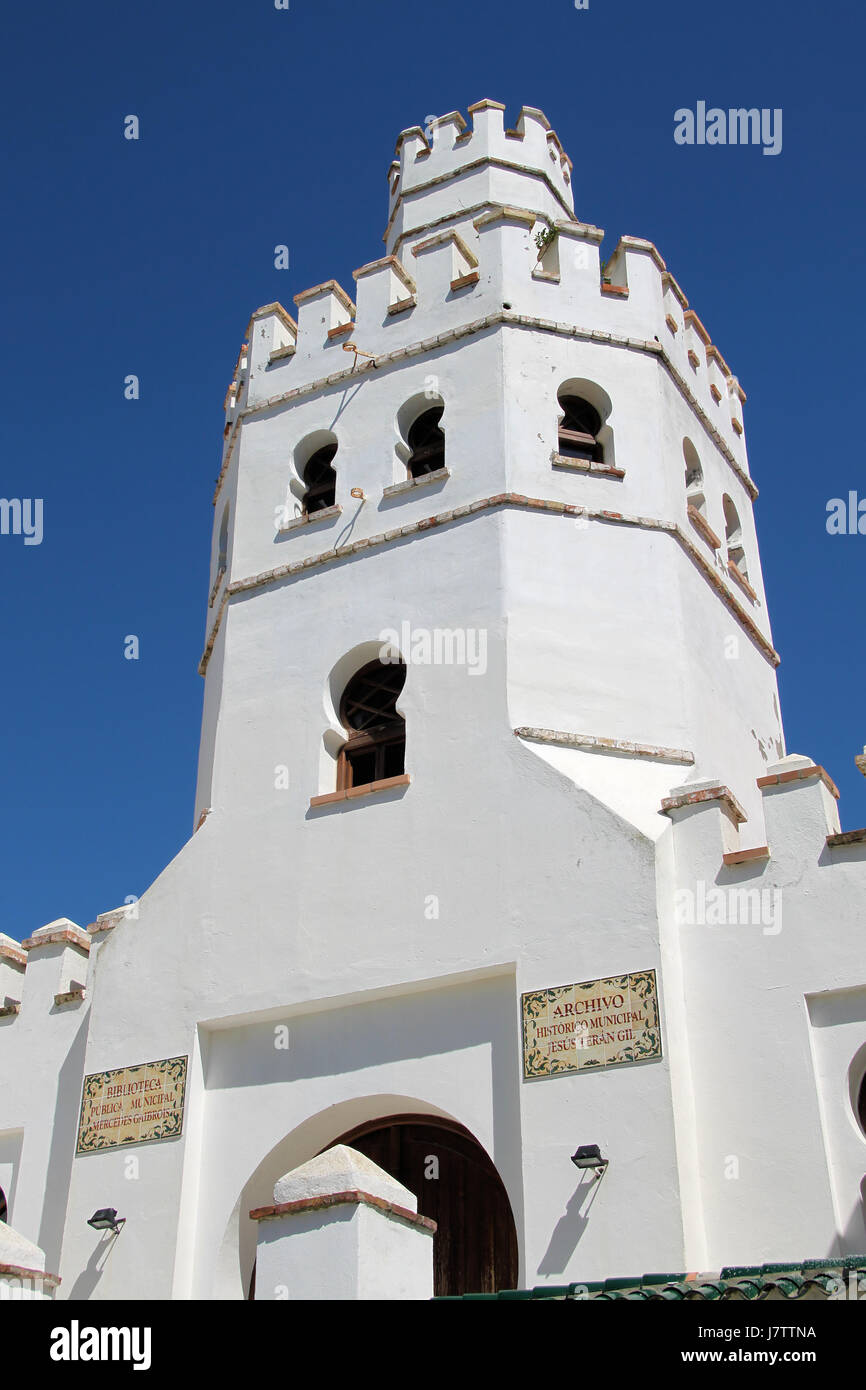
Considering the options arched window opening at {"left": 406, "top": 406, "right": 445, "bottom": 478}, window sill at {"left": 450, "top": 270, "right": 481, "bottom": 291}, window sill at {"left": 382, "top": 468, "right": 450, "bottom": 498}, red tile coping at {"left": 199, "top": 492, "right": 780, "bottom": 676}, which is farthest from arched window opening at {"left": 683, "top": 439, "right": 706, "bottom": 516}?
window sill at {"left": 382, "top": 468, "right": 450, "bottom": 498}

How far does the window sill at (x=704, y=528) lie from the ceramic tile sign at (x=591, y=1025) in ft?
19.7

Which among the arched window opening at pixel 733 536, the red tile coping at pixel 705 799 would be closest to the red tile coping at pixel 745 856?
the red tile coping at pixel 705 799

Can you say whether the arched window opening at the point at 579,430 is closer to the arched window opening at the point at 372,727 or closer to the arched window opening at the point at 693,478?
the arched window opening at the point at 693,478

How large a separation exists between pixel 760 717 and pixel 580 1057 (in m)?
5.81

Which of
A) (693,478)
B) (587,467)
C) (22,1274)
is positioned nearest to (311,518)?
(587,467)

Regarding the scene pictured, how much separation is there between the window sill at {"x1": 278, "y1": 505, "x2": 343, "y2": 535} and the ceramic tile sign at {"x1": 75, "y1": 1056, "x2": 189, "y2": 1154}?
572cm

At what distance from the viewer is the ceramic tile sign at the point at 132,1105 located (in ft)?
40.6

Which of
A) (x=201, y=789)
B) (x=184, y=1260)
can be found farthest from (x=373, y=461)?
(x=184, y=1260)

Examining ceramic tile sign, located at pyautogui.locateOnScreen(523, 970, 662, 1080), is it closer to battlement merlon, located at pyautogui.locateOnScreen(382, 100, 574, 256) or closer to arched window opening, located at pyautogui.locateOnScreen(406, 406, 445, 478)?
arched window opening, located at pyautogui.locateOnScreen(406, 406, 445, 478)

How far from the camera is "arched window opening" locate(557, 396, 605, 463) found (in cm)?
1528
